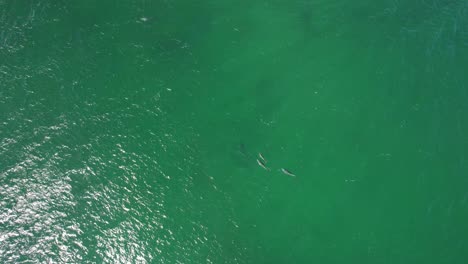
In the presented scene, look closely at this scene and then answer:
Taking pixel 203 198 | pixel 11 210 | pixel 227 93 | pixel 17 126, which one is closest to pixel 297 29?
pixel 227 93

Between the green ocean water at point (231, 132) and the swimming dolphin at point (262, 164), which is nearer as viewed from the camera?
the green ocean water at point (231, 132)

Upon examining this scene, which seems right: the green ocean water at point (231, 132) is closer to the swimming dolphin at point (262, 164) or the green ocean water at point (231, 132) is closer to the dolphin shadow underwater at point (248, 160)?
the dolphin shadow underwater at point (248, 160)

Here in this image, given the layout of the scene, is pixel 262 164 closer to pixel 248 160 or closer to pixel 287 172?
pixel 248 160

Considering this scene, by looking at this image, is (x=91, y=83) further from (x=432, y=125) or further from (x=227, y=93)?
(x=432, y=125)

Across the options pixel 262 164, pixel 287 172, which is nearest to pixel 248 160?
pixel 262 164

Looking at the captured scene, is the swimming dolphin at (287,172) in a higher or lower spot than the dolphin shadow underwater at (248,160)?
lower

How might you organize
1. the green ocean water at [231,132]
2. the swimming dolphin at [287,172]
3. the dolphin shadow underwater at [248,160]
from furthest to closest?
1. the swimming dolphin at [287,172]
2. the dolphin shadow underwater at [248,160]
3. the green ocean water at [231,132]

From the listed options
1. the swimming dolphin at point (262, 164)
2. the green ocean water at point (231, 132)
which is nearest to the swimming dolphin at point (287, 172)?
the green ocean water at point (231, 132)

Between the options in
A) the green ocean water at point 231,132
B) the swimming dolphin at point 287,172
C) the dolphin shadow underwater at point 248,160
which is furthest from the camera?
the swimming dolphin at point 287,172

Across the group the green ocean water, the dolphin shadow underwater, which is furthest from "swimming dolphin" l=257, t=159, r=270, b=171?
the green ocean water
